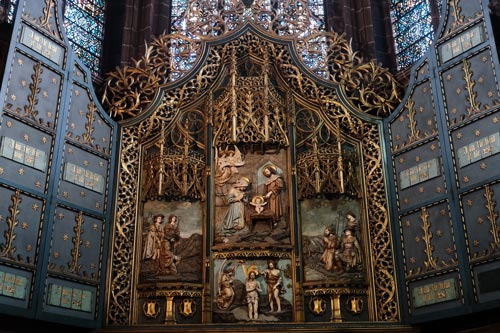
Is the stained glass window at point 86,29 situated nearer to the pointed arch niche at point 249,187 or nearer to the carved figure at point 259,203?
the pointed arch niche at point 249,187

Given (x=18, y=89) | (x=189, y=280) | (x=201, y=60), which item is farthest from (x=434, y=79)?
(x=18, y=89)

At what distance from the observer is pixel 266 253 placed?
43.2 feet

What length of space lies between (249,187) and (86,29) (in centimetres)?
705

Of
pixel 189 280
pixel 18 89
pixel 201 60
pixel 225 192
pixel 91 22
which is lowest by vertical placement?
pixel 189 280

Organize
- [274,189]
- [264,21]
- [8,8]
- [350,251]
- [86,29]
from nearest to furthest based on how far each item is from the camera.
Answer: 1. [350,251]
2. [274,189]
3. [8,8]
4. [264,21]
5. [86,29]

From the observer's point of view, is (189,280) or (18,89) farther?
(189,280)

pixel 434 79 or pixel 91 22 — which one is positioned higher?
pixel 91 22

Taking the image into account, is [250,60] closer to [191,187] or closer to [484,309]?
A: [191,187]

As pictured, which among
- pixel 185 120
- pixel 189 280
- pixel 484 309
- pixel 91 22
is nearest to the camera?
pixel 484 309

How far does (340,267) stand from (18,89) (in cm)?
695

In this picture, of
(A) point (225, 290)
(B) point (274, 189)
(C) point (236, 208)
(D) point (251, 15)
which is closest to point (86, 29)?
(D) point (251, 15)

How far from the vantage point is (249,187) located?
45.4 feet

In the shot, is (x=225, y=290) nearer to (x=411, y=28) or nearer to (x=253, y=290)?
(x=253, y=290)

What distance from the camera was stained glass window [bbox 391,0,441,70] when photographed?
56.5 feet
